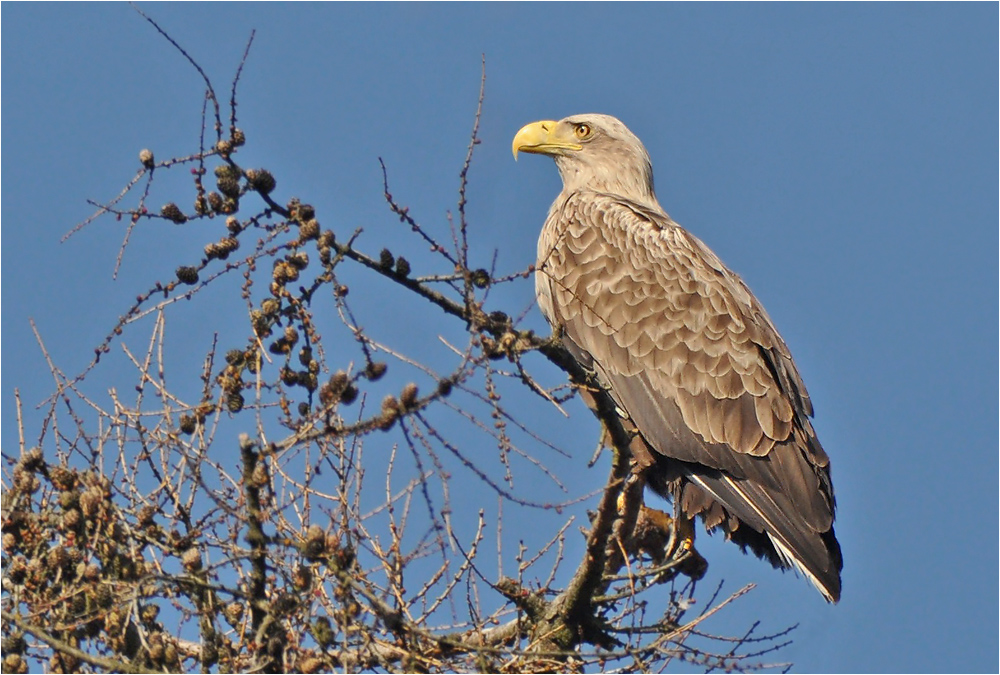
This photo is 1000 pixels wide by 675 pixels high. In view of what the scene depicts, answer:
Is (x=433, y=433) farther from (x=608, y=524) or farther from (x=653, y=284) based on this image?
(x=653, y=284)

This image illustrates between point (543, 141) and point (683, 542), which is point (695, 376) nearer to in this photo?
point (683, 542)

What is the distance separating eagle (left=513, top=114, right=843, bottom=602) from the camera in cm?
632

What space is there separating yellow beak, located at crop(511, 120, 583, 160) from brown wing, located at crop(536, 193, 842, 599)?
3.47 ft

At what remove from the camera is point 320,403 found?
3.95 meters

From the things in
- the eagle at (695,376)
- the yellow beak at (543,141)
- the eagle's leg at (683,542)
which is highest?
the yellow beak at (543,141)

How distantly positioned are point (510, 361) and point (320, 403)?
72 centimetres

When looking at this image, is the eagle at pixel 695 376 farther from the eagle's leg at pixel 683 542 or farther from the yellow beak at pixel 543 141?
the yellow beak at pixel 543 141

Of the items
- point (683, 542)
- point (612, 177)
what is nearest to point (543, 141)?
point (612, 177)

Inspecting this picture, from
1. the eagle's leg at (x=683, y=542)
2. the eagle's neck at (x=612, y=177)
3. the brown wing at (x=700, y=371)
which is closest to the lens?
the brown wing at (x=700, y=371)

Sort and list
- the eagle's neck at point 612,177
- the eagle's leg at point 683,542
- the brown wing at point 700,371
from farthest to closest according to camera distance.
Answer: the eagle's neck at point 612,177
the eagle's leg at point 683,542
the brown wing at point 700,371

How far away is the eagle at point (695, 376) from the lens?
6.32m

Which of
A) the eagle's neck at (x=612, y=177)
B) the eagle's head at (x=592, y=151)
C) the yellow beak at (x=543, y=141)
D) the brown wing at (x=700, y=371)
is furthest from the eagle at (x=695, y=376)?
the yellow beak at (x=543, y=141)

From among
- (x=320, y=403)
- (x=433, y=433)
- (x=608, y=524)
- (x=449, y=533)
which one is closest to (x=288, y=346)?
(x=320, y=403)

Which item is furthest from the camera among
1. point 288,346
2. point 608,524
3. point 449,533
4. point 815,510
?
point 815,510
